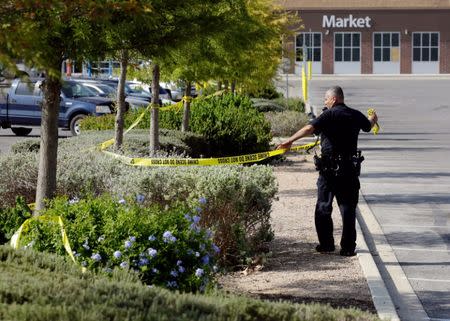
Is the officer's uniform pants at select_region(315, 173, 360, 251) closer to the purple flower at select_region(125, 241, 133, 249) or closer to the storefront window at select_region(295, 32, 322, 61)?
the purple flower at select_region(125, 241, 133, 249)

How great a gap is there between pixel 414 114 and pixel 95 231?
3603cm

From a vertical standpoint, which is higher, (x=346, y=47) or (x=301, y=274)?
(x=346, y=47)

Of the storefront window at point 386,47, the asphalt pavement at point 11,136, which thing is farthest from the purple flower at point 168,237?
the storefront window at point 386,47

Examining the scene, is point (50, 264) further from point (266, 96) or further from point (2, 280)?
point (266, 96)

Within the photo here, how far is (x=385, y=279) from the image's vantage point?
404 inches

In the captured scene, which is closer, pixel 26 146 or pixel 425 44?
pixel 26 146

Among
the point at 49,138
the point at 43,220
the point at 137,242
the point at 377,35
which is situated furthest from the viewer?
the point at 377,35

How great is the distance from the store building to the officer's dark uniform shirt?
7881 centimetres

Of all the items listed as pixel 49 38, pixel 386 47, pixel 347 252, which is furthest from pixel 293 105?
pixel 386 47

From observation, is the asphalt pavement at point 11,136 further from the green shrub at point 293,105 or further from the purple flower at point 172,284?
the purple flower at point 172,284

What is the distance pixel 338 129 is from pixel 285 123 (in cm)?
1984

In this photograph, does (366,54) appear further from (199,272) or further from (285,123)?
(199,272)

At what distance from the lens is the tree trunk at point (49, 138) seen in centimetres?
954

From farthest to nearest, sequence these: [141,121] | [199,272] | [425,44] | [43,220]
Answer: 1. [425,44]
2. [141,121]
3. [43,220]
4. [199,272]
